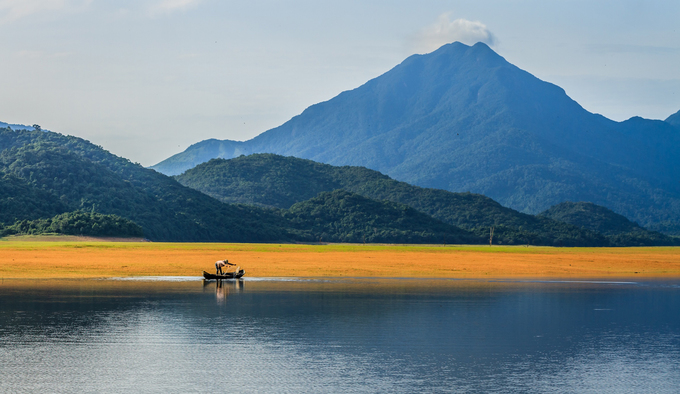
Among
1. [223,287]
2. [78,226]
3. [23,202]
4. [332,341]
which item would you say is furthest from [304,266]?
[23,202]

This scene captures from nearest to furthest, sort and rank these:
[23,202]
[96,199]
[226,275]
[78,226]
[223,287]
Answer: [223,287]
[226,275]
[78,226]
[23,202]
[96,199]

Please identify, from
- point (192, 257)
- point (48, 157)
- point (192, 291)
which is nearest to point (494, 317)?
point (192, 291)

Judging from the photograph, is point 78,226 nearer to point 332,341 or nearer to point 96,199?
point 96,199

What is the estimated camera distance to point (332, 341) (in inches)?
1101

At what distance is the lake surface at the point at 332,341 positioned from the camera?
2138cm

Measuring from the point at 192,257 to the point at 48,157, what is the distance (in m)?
128

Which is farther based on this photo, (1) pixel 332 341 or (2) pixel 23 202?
(2) pixel 23 202

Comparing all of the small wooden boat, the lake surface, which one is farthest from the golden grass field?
the lake surface

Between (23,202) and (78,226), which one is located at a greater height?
(23,202)

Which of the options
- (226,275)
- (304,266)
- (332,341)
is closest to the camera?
(332,341)

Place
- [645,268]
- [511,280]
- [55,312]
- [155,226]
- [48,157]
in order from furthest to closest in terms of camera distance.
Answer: [48,157]
[155,226]
[645,268]
[511,280]
[55,312]

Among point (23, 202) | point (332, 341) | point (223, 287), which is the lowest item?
point (332, 341)

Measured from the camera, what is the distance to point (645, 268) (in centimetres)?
8288

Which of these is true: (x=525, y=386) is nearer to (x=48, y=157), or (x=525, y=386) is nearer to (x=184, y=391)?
(x=184, y=391)
